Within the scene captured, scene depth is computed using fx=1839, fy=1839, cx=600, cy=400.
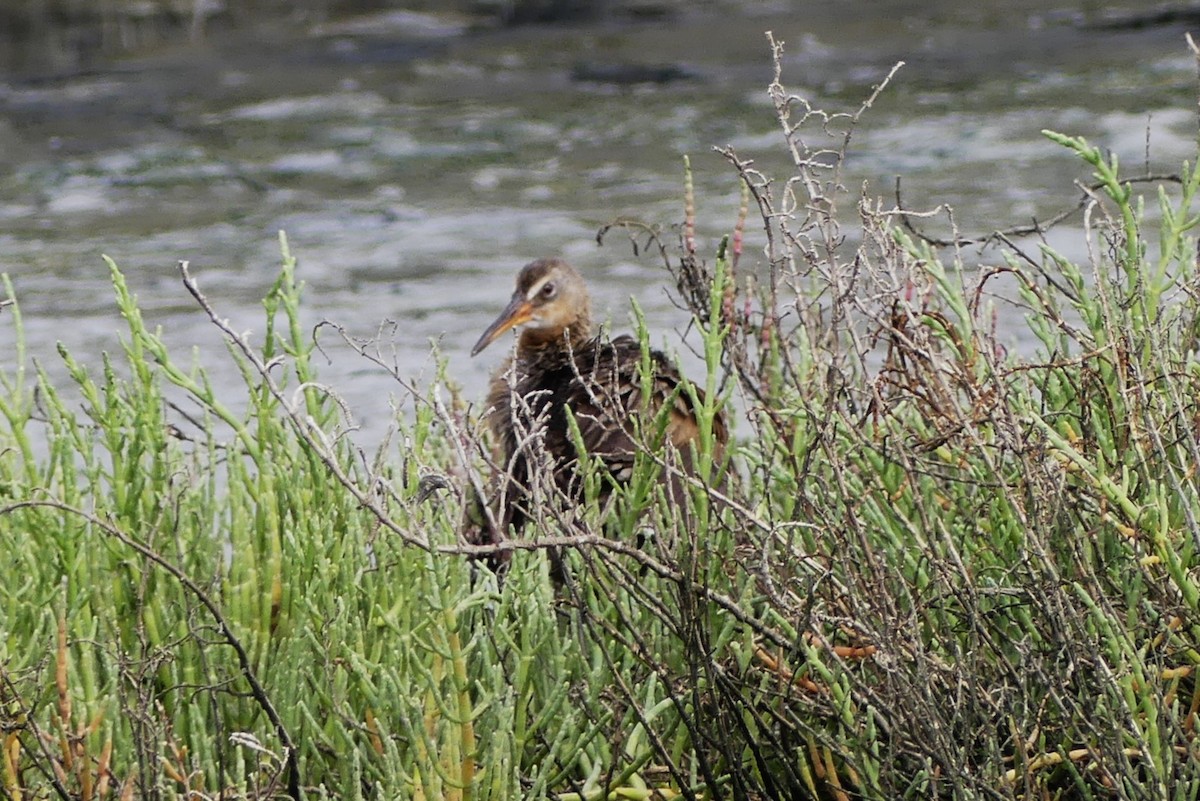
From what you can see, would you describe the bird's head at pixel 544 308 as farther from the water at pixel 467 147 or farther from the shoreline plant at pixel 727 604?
the shoreline plant at pixel 727 604

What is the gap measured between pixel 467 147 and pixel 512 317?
231 inches

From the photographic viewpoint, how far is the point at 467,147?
456 inches

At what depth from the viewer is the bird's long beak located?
231 inches

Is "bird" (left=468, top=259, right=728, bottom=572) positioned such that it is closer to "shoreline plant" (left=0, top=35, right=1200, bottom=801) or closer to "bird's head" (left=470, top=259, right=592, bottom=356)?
"bird's head" (left=470, top=259, right=592, bottom=356)

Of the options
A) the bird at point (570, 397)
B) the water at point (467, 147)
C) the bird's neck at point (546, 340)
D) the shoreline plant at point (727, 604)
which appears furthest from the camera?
the water at point (467, 147)

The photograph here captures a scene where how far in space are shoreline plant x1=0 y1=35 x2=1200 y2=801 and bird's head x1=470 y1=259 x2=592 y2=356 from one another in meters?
2.10

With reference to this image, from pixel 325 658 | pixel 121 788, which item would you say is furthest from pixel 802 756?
pixel 121 788

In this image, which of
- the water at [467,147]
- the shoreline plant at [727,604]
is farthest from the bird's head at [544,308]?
the shoreline plant at [727,604]

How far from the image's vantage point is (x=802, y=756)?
3.15 metres

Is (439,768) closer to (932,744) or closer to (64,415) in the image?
(932,744)

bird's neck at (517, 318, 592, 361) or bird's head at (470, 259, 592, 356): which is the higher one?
bird's head at (470, 259, 592, 356)

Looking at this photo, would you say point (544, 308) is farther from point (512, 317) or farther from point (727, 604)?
point (727, 604)

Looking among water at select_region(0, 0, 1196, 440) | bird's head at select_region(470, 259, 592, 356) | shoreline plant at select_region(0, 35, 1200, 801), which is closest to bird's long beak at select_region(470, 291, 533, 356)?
bird's head at select_region(470, 259, 592, 356)

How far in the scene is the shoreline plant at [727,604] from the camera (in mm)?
2805
